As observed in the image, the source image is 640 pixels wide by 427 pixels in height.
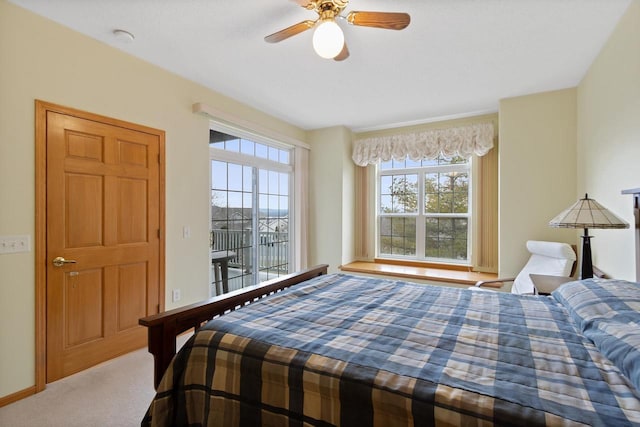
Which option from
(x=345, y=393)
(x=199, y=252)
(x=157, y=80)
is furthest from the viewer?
(x=199, y=252)

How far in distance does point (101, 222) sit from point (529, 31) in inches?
137

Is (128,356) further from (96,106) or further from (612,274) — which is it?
(612,274)

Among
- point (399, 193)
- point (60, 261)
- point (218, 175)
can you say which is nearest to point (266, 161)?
point (218, 175)

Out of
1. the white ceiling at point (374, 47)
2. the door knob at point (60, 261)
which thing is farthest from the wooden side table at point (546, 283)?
the door knob at point (60, 261)

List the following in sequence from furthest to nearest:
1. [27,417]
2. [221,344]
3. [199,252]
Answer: [199,252]
[27,417]
[221,344]

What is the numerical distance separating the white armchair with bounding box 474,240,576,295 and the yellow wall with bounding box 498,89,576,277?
0.68 feet

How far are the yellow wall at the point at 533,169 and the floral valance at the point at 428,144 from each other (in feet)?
1.26

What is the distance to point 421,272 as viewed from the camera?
4012mm

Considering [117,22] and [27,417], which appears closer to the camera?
[27,417]

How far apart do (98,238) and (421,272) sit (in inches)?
139

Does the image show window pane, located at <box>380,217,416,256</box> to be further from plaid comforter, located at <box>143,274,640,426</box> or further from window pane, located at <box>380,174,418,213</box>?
plaid comforter, located at <box>143,274,640,426</box>

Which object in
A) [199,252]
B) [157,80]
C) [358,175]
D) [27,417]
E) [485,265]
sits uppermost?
[157,80]

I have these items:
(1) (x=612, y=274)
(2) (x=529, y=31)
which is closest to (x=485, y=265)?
(1) (x=612, y=274)

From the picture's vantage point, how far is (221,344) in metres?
1.23
